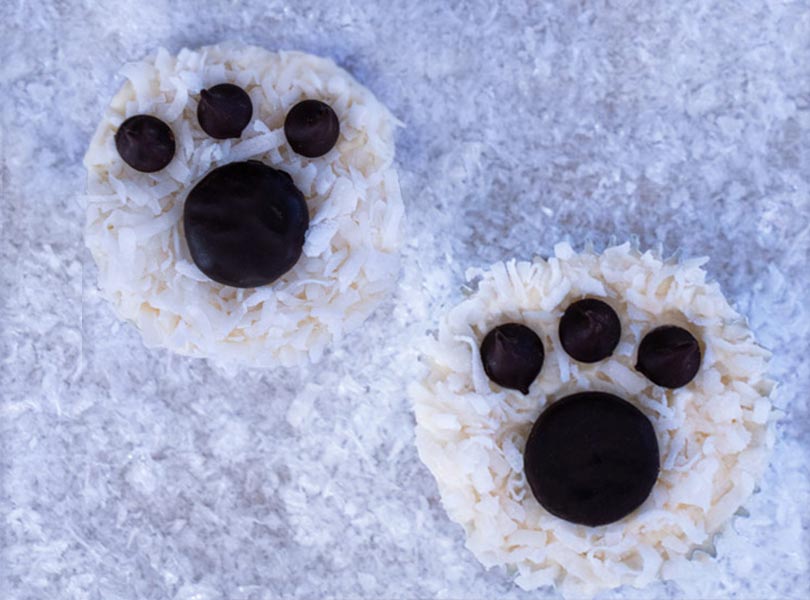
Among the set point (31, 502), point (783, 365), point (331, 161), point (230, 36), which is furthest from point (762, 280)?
point (31, 502)

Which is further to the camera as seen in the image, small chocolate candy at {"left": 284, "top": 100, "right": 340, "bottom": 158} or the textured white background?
the textured white background

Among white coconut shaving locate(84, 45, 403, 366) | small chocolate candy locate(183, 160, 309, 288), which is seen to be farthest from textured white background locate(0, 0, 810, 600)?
small chocolate candy locate(183, 160, 309, 288)

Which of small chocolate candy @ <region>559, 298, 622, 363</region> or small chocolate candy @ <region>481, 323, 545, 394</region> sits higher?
small chocolate candy @ <region>559, 298, 622, 363</region>

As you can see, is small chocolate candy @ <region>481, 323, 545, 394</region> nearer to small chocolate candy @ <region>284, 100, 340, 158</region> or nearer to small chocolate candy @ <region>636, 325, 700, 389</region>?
small chocolate candy @ <region>636, 325, 700, 389</region>

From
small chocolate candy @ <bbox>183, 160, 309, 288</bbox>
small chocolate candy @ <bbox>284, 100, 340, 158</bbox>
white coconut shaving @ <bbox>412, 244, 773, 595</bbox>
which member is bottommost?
white coconut shaving @ <bbox>412, 244, 773, 595</bbox>

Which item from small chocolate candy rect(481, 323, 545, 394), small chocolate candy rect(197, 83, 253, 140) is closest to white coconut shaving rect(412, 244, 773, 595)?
small chocolate candy rect(481, 323, 545, 394)

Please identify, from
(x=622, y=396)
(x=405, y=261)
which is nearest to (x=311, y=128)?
(x=405, y=261)

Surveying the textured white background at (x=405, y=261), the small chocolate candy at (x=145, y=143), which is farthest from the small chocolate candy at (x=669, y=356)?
the small chocolate candy at (x=145, y=143)
